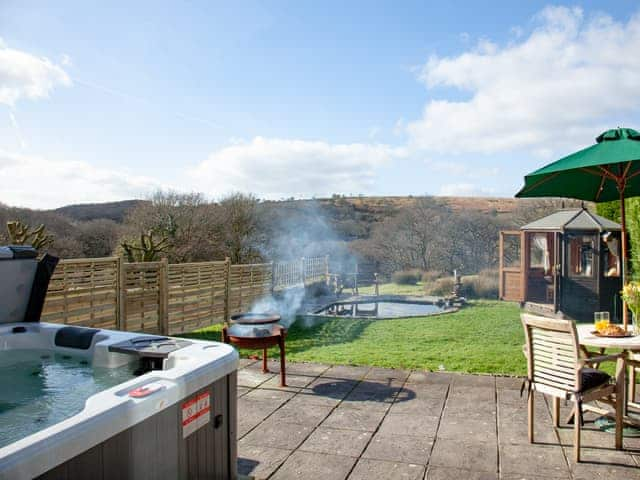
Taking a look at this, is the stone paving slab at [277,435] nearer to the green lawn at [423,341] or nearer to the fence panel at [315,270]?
the green lawn at [423,341]

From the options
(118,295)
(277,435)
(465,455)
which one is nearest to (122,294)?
(118,295)

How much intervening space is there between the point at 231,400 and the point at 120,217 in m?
14.7

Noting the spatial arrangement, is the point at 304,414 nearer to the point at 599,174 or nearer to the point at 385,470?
the point at 385,470

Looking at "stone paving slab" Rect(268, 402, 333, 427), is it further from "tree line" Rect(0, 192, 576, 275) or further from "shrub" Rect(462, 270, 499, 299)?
"shrub" Rect(462, 270, 499, 299)

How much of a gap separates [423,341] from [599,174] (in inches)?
156

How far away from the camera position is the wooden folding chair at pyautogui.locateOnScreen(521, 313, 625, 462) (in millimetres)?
2990

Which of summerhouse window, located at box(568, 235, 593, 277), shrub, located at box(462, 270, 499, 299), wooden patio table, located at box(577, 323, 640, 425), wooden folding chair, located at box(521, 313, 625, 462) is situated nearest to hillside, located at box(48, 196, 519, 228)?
shrub, located at box(462, 270, 499, 299)


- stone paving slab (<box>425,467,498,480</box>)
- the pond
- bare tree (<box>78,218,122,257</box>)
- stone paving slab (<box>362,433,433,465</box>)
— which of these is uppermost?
bare tree (<box>78,218,122,257</box>)

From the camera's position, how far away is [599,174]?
4.43 meters

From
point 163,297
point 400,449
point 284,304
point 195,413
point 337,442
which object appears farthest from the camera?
point 284,304

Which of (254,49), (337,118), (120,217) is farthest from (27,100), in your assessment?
(120,217)

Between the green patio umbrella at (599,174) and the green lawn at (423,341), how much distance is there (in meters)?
1.99

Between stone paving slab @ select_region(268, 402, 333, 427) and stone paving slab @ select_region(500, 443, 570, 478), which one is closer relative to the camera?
stone paving slab @ select_region(500, 443, 570, 478)

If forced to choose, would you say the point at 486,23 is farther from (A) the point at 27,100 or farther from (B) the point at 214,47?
(A) the point at 27,100
